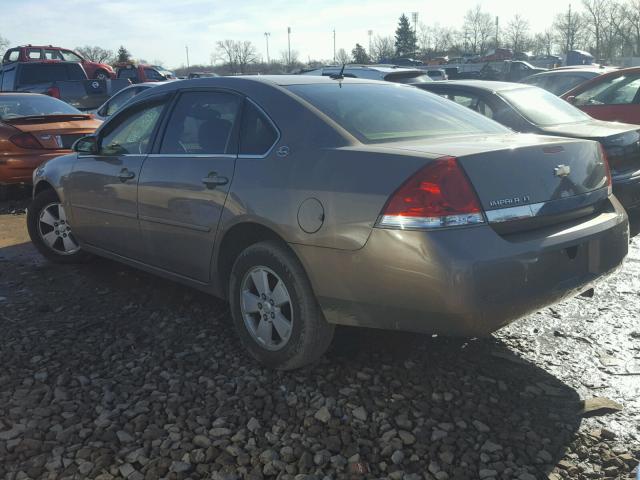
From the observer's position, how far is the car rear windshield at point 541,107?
6.19 metres

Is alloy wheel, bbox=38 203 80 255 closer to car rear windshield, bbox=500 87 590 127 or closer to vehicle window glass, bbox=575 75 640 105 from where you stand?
car rear windshield, bbox=500 87 590 127

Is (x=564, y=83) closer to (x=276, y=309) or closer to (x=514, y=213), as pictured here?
(x=514, y=213)

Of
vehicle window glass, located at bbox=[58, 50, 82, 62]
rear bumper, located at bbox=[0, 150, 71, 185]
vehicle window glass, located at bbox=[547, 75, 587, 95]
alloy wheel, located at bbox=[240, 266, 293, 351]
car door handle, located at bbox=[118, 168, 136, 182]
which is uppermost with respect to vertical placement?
vehicle window glass, located at bbox=[58, 50, 82, 62]

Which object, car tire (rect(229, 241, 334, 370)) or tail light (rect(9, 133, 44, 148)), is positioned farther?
tail light (rect(9, 133, 44, 148))

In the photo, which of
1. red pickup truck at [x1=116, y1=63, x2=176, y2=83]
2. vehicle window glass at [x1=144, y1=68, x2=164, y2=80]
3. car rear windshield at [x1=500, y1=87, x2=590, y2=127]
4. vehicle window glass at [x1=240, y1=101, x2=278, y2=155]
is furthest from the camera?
vehicle window glass at [x1=144, y1=68, x2=164, y2=80]

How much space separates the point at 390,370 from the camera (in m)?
3.24

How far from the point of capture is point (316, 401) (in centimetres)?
295

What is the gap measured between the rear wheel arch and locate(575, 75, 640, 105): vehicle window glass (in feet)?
21.8

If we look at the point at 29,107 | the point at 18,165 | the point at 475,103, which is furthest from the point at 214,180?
the point at 29,107

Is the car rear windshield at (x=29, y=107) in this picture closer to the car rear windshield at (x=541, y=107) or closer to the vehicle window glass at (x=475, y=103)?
the vehicle window glass at (x=475, y=103)

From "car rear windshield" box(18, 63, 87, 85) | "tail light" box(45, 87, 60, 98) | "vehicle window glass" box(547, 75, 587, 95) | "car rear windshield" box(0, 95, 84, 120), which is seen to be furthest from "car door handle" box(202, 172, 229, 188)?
"car rear windshield" box(18, 63, 87, 85)

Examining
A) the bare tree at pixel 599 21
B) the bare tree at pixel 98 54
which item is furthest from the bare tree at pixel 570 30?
the bare tree at pixel 98 54

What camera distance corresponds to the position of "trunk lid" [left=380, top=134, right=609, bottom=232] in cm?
269

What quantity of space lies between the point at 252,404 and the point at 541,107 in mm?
4911
